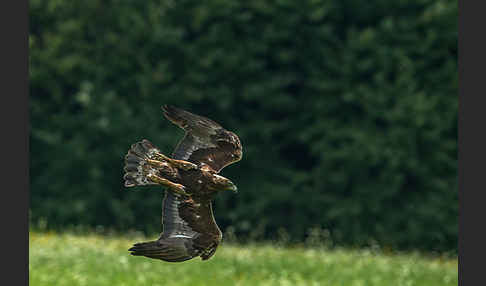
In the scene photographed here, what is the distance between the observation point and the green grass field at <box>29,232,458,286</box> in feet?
28.1

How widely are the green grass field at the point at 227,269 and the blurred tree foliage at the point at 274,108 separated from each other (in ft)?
9.17

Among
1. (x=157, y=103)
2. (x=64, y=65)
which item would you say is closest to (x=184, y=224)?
(x=157, y=103)

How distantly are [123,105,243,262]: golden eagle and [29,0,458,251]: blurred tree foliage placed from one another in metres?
11.1

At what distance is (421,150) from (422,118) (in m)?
0.89

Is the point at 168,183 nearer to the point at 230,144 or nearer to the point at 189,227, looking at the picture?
the point at 189,227

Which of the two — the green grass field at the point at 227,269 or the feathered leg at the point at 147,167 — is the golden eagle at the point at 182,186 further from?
the green grass field at the point at 227,269

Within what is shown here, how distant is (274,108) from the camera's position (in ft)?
47.8

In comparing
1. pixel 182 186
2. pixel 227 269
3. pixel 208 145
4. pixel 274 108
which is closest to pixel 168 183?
pixel 182 186

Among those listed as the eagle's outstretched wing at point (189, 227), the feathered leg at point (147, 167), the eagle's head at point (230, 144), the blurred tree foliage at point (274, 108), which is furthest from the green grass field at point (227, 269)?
the feathered leg at point (147, 167)

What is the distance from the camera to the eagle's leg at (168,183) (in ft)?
8.13

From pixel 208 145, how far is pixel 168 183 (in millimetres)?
527

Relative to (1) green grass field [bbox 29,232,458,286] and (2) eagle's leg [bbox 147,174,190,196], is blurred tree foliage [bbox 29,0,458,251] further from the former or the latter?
(2) eagle's leg [bbox 147,174,190,196]

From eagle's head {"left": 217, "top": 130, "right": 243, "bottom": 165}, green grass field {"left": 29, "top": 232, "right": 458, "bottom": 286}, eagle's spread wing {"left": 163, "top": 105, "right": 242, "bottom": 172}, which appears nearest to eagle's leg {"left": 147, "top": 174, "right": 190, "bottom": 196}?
eagle's spread wing {"left": 163, "top": 105, "right": 242, "bottom": 172}

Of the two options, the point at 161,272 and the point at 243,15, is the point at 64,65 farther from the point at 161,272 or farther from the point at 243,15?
the point at 161,272
